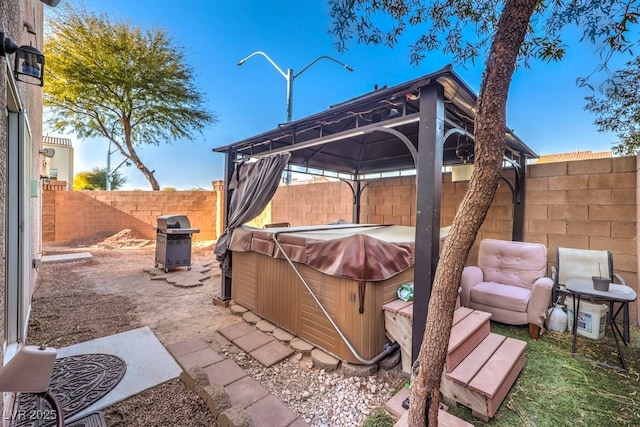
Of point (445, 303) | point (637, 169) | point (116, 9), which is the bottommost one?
point (445, 303)

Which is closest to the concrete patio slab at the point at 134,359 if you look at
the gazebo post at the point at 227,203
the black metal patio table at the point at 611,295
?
the gazebo post at the point at 227,203

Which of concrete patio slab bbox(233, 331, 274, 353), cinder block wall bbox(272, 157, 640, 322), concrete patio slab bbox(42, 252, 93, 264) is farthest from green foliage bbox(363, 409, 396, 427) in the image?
concrete patio slab bbox(42, 252, 93, 264)

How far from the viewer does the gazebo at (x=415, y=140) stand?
7.27ft

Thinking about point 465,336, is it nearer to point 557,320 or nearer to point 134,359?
point 557,320

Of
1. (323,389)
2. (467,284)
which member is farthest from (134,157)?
(467,284)

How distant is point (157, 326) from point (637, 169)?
666cm

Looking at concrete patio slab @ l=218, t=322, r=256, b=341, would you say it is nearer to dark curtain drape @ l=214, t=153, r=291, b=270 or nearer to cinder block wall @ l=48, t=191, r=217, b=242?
dark curtain drape @ l=214, t=153, r=291, b=270

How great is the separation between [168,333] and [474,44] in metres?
4.53

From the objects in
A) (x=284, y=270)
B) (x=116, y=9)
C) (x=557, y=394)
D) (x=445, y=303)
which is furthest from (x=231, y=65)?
(x=557, y=394)

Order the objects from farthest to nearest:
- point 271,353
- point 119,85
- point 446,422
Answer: point 119,85 → point 271,353 → point 446,422

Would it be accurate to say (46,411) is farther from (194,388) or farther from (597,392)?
(597,392)

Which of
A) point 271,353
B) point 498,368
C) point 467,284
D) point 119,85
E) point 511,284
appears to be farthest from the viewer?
point 119,85

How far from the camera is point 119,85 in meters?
10.2

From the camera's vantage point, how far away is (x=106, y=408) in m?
2.00
